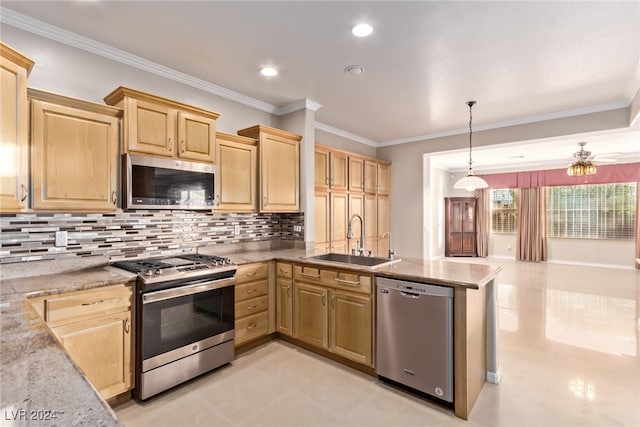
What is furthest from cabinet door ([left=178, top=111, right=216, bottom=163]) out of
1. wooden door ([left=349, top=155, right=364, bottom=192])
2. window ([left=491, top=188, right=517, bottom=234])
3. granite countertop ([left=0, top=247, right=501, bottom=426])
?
window ([left=491, top=188, right=517, bottom=234])

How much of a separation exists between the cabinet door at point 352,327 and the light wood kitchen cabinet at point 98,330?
159 centimetres

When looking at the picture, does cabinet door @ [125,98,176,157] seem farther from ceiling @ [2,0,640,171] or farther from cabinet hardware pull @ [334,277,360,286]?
cabinet hardware pull @ [334,277,360,286]

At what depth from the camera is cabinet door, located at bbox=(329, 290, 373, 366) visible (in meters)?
2.65

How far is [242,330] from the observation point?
304cm

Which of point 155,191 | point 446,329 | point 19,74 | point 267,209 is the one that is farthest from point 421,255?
point 19,74

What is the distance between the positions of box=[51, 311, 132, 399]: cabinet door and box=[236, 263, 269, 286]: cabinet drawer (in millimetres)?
982

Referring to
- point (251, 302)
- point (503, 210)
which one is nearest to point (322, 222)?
point (251, 302)

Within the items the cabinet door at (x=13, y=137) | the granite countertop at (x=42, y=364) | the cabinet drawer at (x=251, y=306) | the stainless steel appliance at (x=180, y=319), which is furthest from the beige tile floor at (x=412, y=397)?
the cabinet door at (x=13, y=137)

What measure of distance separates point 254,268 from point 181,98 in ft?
6.07

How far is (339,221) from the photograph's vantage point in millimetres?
4797

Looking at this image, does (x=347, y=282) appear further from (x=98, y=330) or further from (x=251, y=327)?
(x=98, y=330)

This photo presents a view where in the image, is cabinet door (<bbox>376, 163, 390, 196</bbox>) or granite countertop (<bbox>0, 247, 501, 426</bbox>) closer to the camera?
granite countertop (<bbox>0, 247, 501, 426</bbox>)

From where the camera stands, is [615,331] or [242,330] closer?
[242,330]

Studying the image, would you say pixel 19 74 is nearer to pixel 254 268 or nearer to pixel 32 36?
A: pixel 32 36
